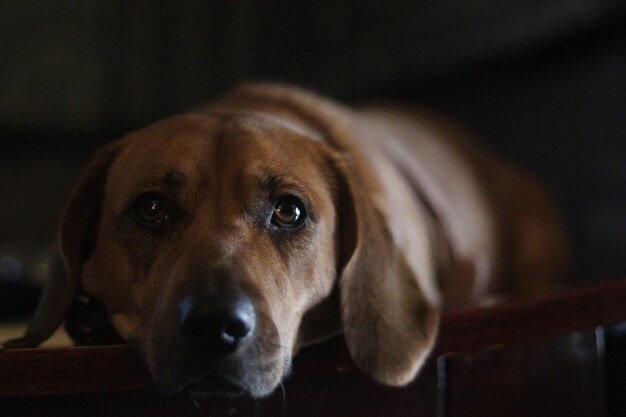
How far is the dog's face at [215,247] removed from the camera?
1.35 meters

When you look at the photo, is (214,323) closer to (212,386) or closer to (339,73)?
(212,386)

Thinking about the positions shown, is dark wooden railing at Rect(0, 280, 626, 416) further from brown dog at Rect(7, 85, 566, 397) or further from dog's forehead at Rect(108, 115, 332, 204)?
dog's forehead at Rect(108, 115, 332, 204)

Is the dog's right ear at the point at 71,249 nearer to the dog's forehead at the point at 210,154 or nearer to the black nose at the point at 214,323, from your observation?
the dog's forehead at the point at 210,154

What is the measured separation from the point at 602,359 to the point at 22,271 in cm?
226

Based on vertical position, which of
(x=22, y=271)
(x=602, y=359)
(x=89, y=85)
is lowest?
(x=22, y=271)

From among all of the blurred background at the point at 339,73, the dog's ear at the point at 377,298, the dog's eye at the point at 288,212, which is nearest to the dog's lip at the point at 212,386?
the dog's ear at the point at 377,298

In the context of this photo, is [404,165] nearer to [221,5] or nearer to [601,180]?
[601,180]

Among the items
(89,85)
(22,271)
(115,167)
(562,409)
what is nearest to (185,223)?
(115,167)

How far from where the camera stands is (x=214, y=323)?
1311mm

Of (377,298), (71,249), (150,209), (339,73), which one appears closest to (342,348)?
(377,298)

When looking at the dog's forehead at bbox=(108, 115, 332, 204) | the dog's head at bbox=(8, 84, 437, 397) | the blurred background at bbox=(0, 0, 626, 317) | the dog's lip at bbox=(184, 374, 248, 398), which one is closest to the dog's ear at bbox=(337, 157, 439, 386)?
the dog's head at bbox=(8, 84, 437, 397)

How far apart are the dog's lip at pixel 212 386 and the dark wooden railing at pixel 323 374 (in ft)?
0.06

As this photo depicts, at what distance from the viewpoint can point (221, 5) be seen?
3.93 meters

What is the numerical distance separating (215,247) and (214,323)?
250 mm
